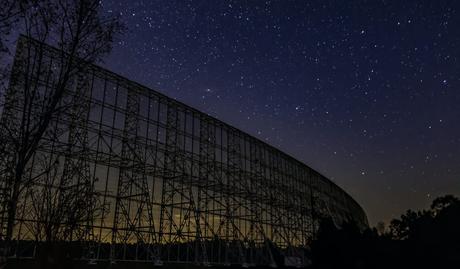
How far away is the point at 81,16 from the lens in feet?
23.0

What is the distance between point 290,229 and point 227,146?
12.1 m

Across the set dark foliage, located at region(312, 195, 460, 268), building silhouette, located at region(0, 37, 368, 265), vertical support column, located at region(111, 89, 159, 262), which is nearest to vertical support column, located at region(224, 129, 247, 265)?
building silhouette, located at region(0, 37, 368, 265)

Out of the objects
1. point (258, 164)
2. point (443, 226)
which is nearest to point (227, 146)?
point (258, 164)

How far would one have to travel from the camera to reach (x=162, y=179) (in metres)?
28.8

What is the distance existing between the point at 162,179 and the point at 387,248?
67.0 ft

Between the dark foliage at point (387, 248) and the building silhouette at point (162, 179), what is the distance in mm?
11837

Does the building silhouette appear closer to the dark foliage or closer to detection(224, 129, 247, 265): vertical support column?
detection(224, 129, 247, 265): vertical support column

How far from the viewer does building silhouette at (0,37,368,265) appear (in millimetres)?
23703

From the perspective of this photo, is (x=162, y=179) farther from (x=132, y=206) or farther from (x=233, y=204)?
(x=233, y=204)

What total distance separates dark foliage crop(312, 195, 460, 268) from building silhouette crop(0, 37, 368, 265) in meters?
11.8

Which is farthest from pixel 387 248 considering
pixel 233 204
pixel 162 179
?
pixel 233 204

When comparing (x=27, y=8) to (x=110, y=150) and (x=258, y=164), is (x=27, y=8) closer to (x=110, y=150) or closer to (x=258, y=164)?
(x=110, y=150)

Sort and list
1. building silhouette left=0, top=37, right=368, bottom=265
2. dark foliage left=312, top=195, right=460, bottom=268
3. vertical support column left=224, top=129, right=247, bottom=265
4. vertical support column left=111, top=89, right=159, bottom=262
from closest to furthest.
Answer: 1. dark foliage left=312, top=195, right=460, bottom=268
2. building silhouette left=0, top=37, right=368, bottom=265
3. vertical support column left=111, top=89, right=159, bottom=262
4. vertical support column left=224, top=129, right=247, bottom=265

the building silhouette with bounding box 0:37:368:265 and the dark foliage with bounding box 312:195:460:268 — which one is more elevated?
the building silhouette with bounding box 0:37:368:265
